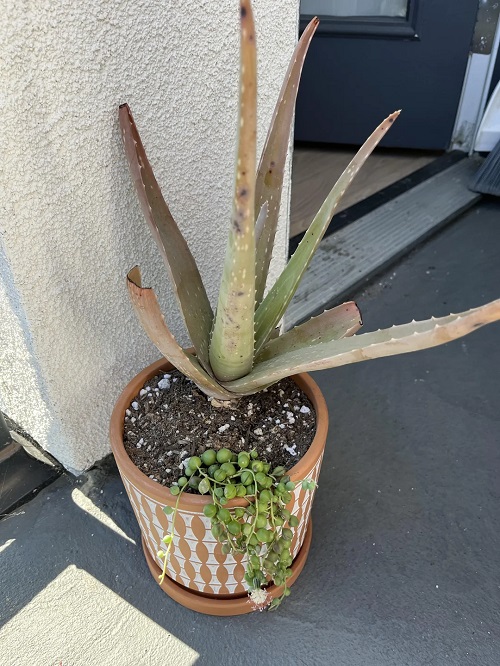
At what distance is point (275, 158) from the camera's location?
0.82 m

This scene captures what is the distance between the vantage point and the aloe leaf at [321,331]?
2.58ft

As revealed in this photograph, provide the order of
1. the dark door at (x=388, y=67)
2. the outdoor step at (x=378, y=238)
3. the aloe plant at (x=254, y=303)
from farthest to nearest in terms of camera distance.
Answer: the dark door at (x=388, y=67) < the outdoor step at (x=378, y=238) < the aloe plant at (x=254, y=303)

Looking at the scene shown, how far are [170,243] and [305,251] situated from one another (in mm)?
200

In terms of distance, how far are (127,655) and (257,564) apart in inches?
12.4

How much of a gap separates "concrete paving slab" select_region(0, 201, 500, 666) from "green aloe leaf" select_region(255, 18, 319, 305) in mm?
514

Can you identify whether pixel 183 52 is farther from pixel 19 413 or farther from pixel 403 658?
pixel 403 658

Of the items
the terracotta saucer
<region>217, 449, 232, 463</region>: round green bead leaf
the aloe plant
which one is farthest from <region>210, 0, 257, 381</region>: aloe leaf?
the terracotta saucer

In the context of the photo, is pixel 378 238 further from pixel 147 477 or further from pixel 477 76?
pixel 147 477

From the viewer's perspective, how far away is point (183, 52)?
884 mm

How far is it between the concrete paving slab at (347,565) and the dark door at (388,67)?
1339 millimetres

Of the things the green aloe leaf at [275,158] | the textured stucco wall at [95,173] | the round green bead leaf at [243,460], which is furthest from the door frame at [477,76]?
the round green bead leaf at [243,460]

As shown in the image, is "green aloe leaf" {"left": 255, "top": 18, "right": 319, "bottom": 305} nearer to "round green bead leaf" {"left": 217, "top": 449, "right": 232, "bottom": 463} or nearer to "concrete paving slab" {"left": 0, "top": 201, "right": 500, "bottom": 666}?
"round green bead leaf" {"left": 217, "top": 449, "right": 232, "bottom": 463}

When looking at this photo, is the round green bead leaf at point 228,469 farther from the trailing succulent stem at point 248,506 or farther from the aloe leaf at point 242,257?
the aloe leaf at point 242,257

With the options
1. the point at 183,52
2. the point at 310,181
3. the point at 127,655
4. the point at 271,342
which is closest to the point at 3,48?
the point at 183,52
